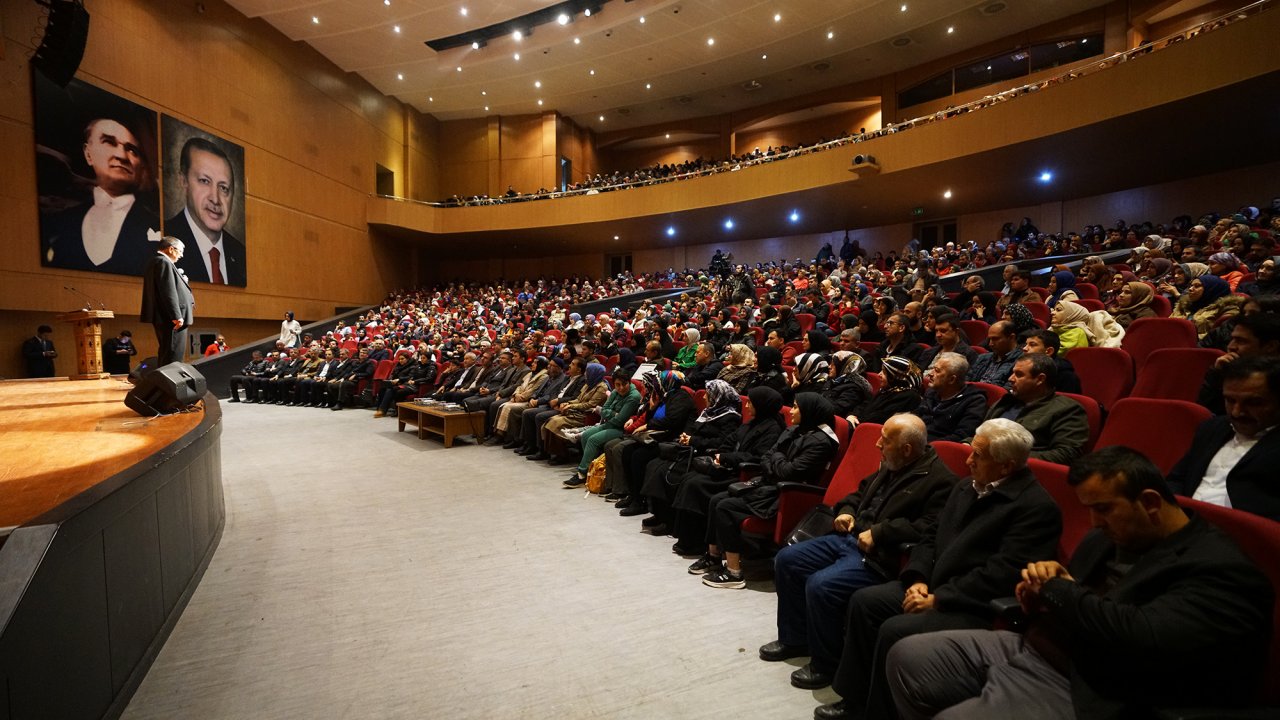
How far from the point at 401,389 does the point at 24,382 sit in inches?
157

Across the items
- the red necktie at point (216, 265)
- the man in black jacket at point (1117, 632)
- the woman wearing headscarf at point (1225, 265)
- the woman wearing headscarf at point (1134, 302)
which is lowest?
the man in black jacket at point (1117, 632)

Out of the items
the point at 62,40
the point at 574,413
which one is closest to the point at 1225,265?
the point at 574,413

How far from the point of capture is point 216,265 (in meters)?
12.2

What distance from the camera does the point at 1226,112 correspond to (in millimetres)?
8000

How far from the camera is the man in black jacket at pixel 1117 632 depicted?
43.9 inches

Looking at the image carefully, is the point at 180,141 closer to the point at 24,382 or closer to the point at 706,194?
the point at 24,382

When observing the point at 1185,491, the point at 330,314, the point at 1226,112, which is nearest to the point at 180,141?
the point at 330,314

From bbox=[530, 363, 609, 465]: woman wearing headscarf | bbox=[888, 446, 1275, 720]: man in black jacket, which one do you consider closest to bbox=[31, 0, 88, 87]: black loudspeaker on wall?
bbox=[530, 363, 609, 465]: woman wearing headscarf

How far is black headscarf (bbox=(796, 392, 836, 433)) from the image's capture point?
292 centimetres

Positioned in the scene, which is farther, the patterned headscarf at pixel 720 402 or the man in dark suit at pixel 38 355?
the man in dark suit at pixel 38 355

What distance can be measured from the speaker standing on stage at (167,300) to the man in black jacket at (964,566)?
4.35 metres

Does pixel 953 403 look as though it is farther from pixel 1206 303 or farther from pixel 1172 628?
pixel 1206 303

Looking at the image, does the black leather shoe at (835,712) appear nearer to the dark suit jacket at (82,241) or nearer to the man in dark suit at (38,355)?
the man in dark suit at (38,355)

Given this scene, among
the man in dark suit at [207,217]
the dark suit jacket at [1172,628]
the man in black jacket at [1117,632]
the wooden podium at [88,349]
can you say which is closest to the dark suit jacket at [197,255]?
the man in dark suit at [207,217]
